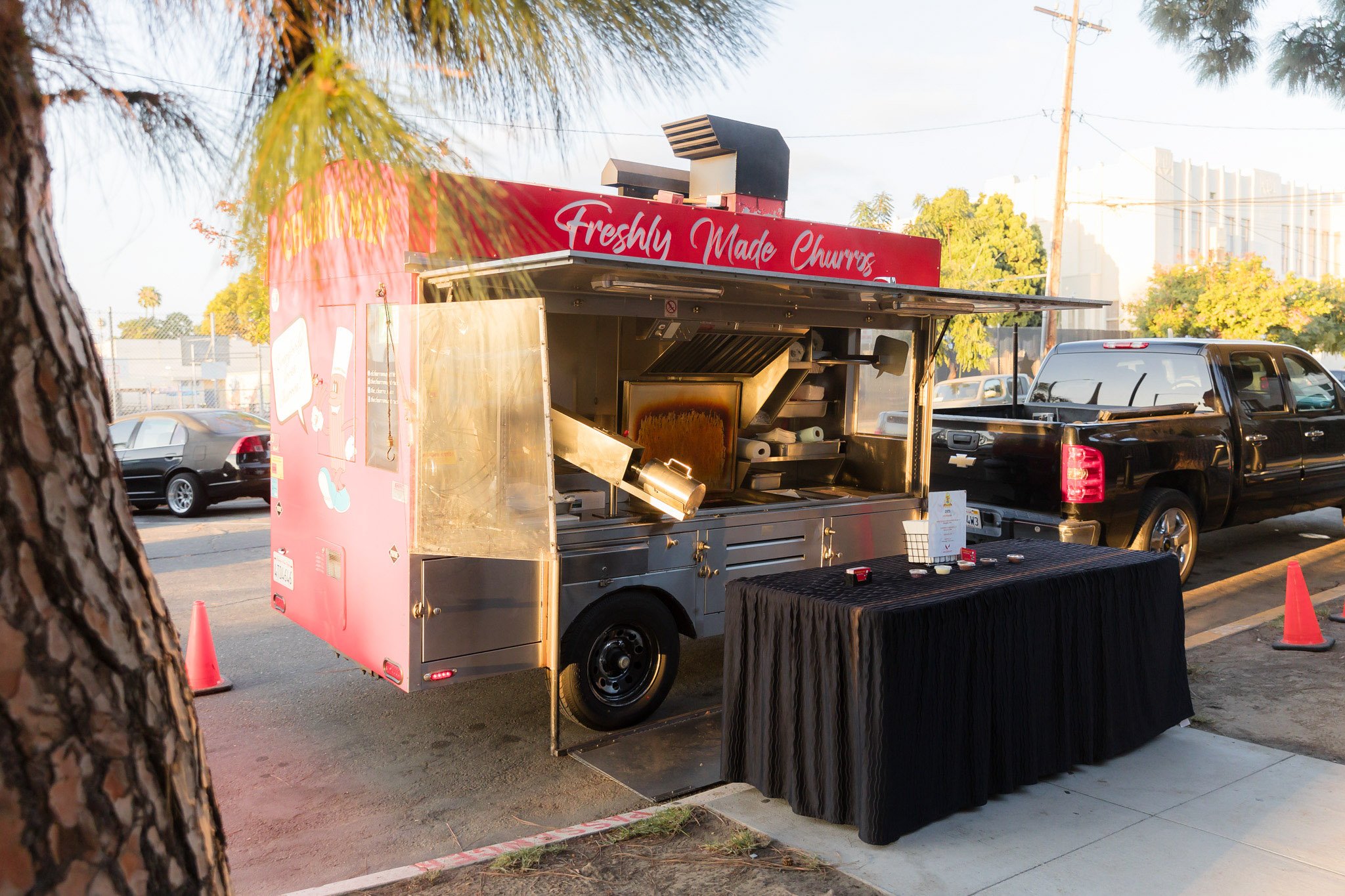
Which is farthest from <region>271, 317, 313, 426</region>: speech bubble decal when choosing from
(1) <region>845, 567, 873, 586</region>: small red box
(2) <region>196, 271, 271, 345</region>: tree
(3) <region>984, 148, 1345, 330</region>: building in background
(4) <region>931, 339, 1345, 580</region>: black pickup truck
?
(3) <region>984, 148, 1345, 330</region>: building in background

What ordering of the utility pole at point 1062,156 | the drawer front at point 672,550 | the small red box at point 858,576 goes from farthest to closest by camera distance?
1. the utility pole at point 1062,156
2. the drawer front at point 672,550
3. the small red box at point 858,576

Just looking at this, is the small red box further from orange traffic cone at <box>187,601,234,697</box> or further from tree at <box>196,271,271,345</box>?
orange traffic cone at <box>187,601,234,697</box>

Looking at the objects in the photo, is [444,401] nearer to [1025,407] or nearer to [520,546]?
[520,546]

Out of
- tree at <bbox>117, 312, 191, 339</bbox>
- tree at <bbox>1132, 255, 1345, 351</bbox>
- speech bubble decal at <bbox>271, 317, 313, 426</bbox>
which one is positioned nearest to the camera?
tree at <bbox>117, 312, 191, 339</bbox>

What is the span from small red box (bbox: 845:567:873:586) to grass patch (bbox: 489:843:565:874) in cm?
175

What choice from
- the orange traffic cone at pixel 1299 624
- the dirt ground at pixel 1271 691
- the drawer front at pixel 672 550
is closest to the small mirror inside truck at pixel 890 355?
the drawer front at pixel 672 550

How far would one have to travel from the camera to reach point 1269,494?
9672 mm

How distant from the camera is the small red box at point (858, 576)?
15.8ft

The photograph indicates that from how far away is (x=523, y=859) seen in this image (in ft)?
13.4

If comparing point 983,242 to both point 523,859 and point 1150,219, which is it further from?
point 523,859

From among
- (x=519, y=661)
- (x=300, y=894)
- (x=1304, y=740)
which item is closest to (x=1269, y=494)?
(x=1304, y=740)

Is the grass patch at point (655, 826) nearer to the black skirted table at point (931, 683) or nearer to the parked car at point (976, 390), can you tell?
the black skirted table at point (931, 683)

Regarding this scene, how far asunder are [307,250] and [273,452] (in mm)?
5061

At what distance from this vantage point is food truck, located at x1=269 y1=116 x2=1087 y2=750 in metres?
5.12
